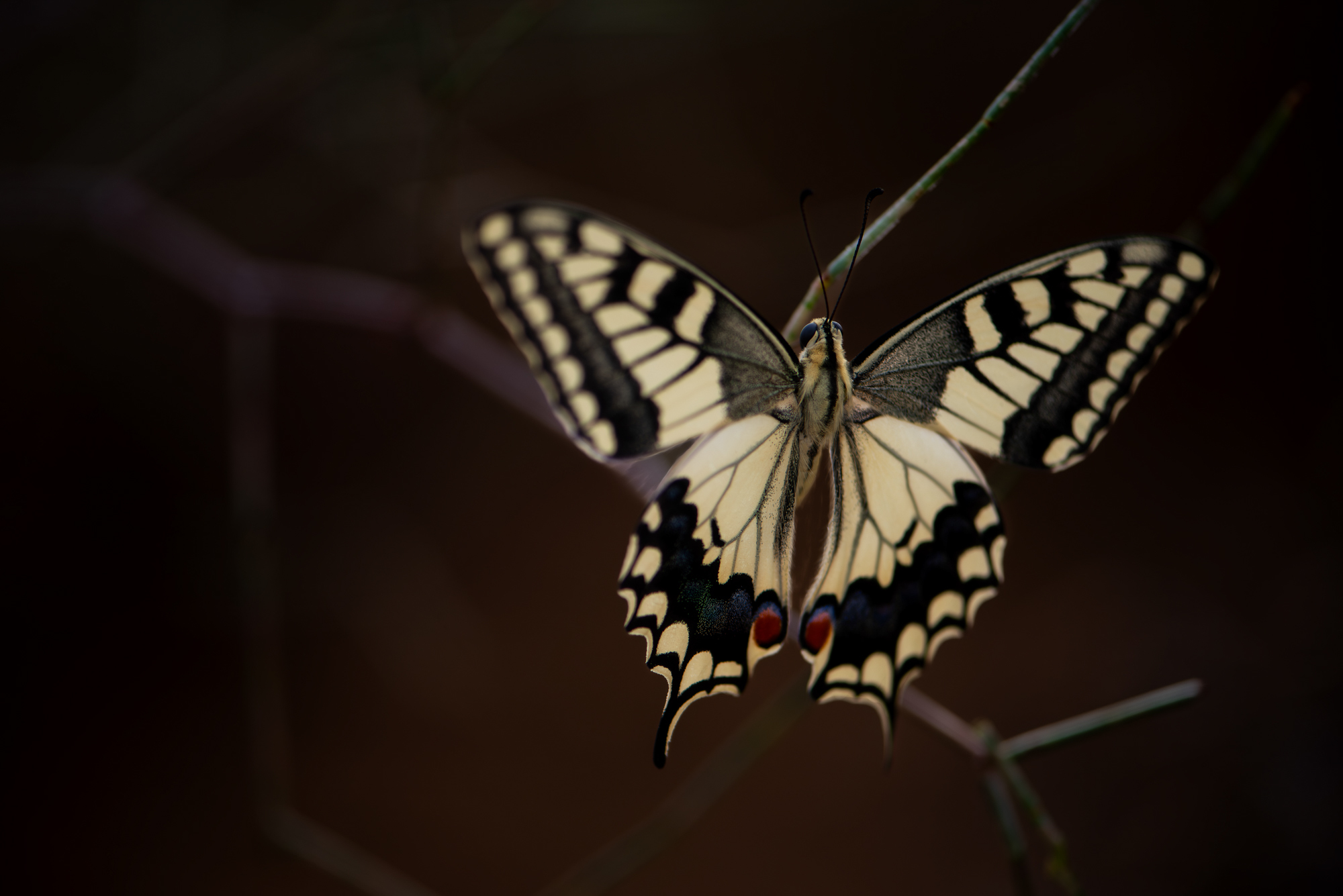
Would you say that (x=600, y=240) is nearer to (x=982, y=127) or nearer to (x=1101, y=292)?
(x=982, y=127)

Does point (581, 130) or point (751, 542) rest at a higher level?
point (581, 130)

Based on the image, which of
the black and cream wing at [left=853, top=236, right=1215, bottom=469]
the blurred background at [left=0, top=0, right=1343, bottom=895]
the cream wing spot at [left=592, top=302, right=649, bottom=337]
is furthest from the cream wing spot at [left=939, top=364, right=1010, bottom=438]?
the blurred background at [left=0, top=0, right=1343, bottom=895]

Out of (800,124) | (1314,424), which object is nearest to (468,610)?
(800,124)

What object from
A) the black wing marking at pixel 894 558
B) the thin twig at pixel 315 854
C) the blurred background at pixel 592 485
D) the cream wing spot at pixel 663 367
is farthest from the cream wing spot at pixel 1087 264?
the blurred background at pixel 592 485

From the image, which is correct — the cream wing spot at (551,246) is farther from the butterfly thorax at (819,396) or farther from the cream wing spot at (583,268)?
the butterfly thorax at (819,396)

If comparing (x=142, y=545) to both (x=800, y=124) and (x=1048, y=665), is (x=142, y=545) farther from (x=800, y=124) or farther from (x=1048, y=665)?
(x=1048, y=665)
